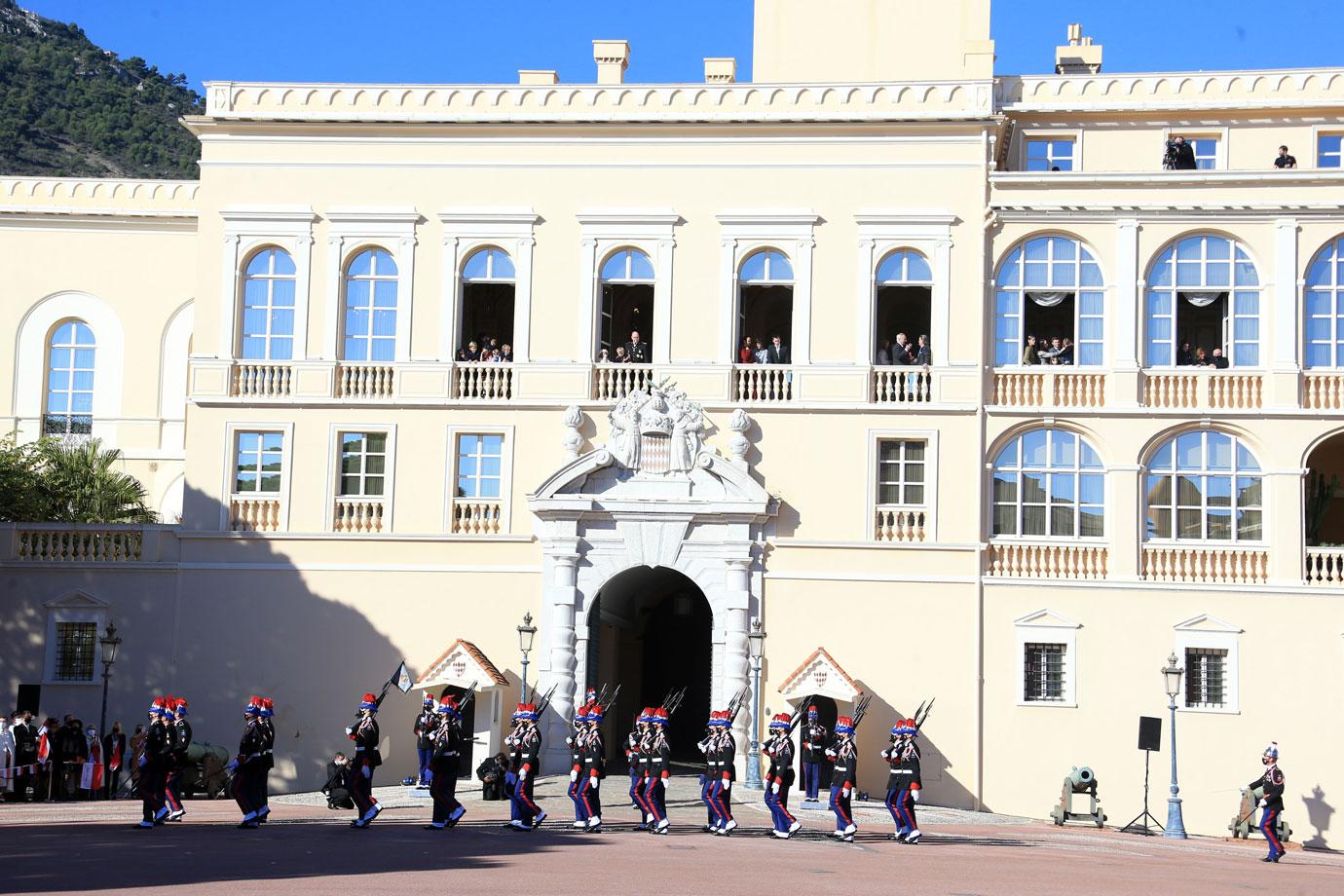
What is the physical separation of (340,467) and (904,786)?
1619 centimetres

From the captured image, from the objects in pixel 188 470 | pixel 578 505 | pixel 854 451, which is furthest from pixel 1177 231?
pixel 188 470

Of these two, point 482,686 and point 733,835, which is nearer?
point 733,835

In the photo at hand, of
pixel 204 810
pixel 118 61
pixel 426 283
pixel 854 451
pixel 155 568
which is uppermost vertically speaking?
pixel 118 61

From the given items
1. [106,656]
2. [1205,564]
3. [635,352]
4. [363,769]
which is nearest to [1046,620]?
[1205,564]

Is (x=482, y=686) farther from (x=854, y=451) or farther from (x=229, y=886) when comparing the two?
(x=229, y=886)

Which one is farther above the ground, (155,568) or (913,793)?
(155,568)

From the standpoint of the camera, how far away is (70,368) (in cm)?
4644

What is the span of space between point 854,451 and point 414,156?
11.2 m

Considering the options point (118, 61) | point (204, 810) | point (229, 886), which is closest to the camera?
point (229, 886)

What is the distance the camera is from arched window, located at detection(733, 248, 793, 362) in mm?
40406

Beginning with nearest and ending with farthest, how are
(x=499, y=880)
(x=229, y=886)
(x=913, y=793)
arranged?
(x=229, y=886)
(x=499, y=880)
(x=913, y=793)

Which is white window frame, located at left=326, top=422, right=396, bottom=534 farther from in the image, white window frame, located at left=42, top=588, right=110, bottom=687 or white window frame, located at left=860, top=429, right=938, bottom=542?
white window frame, located at left=860, top=429, right=938, bottom=542

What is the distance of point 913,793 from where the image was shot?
2909cm

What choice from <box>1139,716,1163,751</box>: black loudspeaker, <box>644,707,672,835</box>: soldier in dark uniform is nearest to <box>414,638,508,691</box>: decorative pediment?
<box>644,707,672,835</box>: soldier in dark uniform
